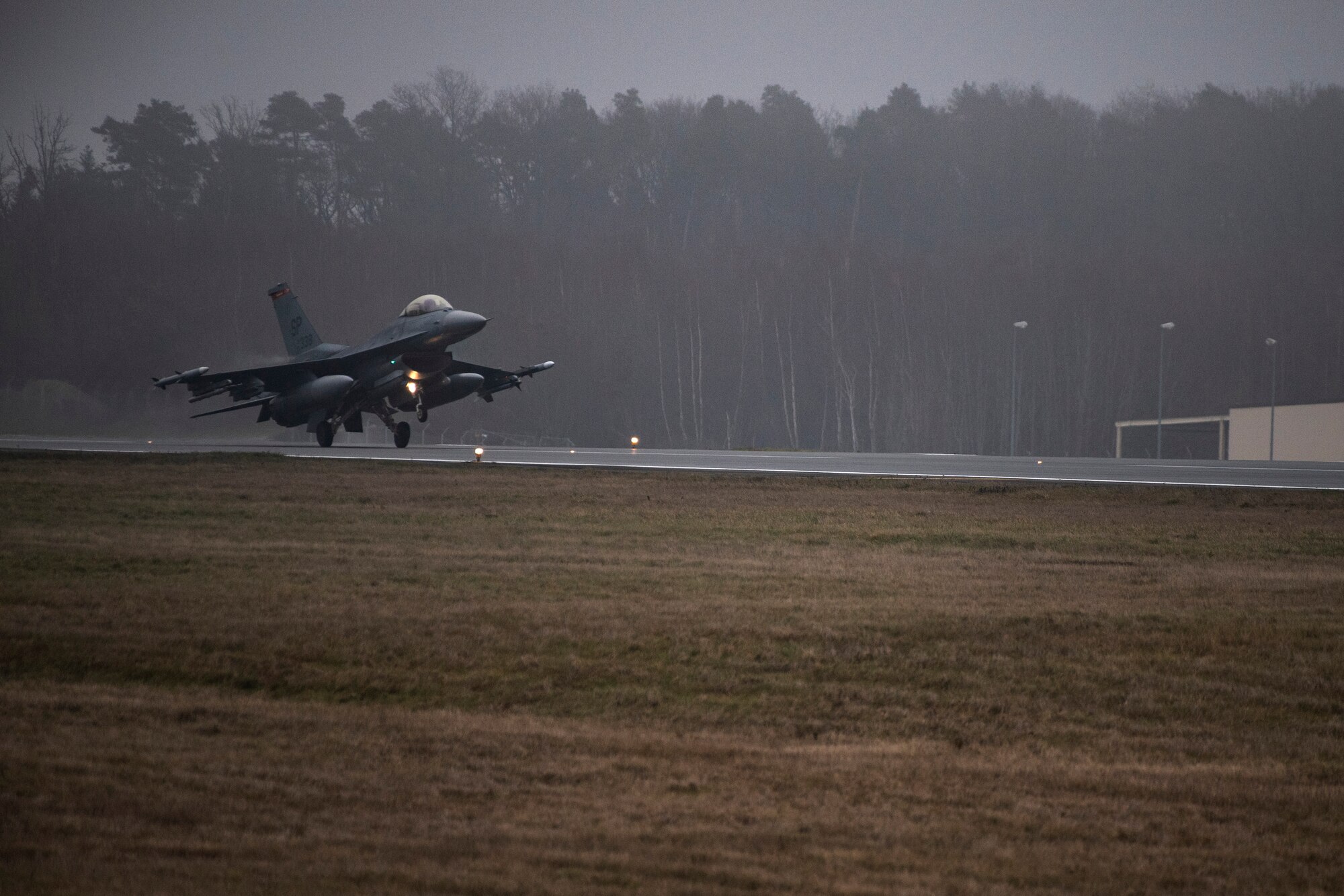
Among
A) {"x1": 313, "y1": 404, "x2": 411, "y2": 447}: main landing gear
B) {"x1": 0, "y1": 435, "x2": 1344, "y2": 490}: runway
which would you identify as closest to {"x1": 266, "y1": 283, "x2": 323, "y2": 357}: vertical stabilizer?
{"x1": 0, "y1": 435, "x2": 1344, "y2": 490}: runway

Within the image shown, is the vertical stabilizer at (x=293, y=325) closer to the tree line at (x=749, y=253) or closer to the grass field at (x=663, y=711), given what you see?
the grass field at (x=663, y=711)

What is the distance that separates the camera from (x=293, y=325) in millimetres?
37906

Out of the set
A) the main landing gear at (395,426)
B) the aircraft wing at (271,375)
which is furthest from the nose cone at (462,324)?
the main landing gear at (395,426)

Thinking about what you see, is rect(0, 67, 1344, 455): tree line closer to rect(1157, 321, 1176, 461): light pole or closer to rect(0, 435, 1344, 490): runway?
rect(1157, 321, 1176, 461): light pole

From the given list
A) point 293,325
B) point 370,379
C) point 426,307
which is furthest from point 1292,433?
point 293,325

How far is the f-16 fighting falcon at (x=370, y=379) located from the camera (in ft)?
107

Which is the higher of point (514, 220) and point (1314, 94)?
point (1314, 94)

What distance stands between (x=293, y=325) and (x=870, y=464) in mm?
19089

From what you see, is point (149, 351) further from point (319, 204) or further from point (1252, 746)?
point (1252, 746)

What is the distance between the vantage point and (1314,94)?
94.5m

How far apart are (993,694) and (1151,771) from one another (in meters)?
1.53

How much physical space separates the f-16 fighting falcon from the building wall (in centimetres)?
3115

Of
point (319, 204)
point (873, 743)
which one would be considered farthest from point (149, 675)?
point (319, 204)

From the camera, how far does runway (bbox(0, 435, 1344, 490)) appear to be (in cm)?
2469
